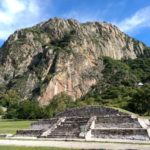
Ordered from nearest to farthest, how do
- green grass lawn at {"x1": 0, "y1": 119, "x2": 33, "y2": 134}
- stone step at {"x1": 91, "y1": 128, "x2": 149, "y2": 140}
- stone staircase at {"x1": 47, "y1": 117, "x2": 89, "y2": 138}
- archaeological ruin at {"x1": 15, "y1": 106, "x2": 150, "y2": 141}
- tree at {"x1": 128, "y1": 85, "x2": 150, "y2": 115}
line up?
stone step at {"x1": 91, "y1": 128, "x2": 149, "y2": 140}
archaeological ruin at {"x1": 15, "y1": 106, "x2": 150, "y2": 141}
stone staircase at {"x1": 47, "y1": 117, "x2": 89, "y2": 138}
green grass lawn at {"x1": 0, "y1": 119, "x2": 33, "y2": 134}
tree at {"x1": 128, "y1": 85, "x2": 150, "y2": 115}

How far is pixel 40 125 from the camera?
48250mm

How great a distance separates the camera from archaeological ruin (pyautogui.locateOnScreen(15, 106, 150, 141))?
119 ft

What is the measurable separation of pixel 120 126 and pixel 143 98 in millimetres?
41889

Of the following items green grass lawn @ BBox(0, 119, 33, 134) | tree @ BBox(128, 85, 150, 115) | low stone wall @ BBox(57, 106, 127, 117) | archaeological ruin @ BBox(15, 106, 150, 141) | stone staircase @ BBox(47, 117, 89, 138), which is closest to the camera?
archaeological ruin @ BBox(15, 106, 150, 141)

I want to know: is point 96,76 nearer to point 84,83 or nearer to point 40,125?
point 84,83

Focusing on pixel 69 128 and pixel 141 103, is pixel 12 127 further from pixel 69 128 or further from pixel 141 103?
pixel 141 103

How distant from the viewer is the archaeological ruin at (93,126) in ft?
119

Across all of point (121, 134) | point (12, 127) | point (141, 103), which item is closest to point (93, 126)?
point (121, 134)

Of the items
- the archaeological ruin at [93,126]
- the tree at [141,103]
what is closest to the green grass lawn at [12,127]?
the archaeological ruin at [93,126]

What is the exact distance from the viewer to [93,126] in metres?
41.1

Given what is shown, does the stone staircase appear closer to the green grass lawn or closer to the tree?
the green grass lawn

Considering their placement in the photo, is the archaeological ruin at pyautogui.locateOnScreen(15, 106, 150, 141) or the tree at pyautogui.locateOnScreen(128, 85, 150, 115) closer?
the archaeological ruin at pyautogui.locateOnScreen(15, 106, 150, 141)

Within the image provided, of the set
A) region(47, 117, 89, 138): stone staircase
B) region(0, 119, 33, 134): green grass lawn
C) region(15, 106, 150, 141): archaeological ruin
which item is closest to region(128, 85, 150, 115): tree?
region(0, 119, 33, 134): green grass lawn

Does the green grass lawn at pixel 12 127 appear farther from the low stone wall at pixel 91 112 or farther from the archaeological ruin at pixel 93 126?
the low stone wall at pixel 91 112
